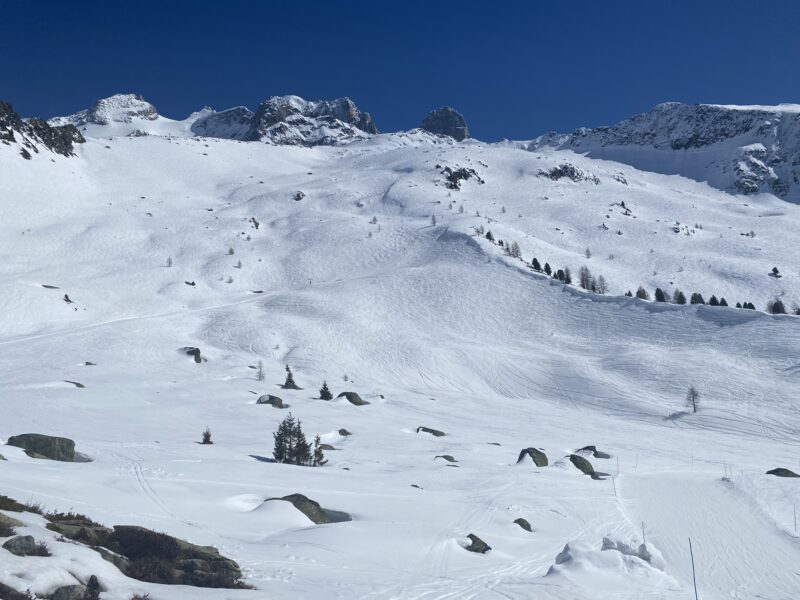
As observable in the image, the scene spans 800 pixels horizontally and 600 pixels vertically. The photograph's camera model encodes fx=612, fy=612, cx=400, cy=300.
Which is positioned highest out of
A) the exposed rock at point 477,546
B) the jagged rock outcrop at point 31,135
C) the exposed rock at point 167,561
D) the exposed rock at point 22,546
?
the jagged rock outcrop at point 31,135

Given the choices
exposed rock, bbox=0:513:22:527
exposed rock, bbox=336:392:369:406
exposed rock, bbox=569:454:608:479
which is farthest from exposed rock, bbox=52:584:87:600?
exposed rock, bbox=336:392:369:406

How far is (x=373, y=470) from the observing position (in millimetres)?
24109

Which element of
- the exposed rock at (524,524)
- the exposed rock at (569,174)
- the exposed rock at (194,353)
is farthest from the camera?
the exposed rock at (569,174)

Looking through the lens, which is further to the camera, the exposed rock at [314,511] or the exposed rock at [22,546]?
the exposed rock at [314,511]

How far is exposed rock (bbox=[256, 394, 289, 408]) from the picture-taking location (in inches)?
1531

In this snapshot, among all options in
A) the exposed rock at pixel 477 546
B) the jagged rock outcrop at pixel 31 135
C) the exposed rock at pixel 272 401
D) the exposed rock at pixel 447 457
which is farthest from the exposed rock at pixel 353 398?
the jagged rock outcrop at pixel 31 135

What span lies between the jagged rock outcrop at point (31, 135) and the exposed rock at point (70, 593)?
5024 inches

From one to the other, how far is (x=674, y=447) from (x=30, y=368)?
4242cm

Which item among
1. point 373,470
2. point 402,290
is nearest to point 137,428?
point 373,470

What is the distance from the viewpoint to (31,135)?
124625mm

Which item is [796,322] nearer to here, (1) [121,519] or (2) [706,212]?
(1) [121,519]

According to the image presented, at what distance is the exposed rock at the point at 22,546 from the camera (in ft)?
28.7

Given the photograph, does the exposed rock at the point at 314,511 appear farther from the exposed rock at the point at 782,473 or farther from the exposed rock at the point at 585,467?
the exposed rock at the point at 782,473

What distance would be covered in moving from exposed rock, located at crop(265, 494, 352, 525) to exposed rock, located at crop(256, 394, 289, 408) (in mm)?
23395
